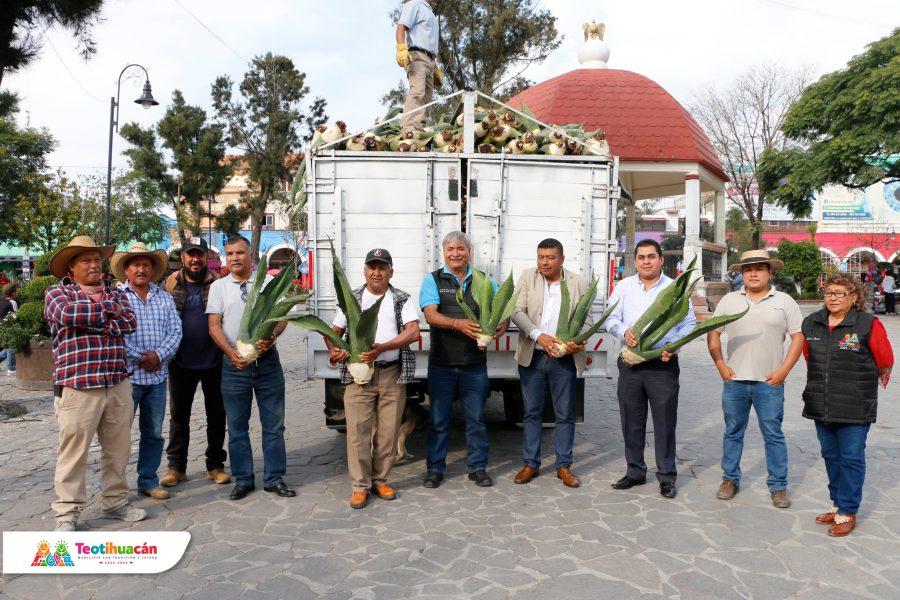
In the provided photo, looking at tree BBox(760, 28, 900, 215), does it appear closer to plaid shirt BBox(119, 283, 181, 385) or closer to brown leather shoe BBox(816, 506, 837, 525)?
brown leather shoe BBox(816, 506, 837, 525)

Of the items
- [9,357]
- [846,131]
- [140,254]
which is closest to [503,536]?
[140,254]

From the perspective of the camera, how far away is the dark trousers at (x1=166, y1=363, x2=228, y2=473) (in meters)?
4.96

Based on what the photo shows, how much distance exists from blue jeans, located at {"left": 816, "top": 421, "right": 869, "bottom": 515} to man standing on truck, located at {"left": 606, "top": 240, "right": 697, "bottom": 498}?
1.00 meters

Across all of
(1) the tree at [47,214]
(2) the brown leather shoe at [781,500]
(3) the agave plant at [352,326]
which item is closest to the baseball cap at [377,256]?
(3) the agave plant at [352,326]

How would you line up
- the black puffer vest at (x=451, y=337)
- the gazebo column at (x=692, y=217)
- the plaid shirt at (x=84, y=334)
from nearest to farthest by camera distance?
the plaid shirt at (x=84, y=334)
the black puffer vest at (x=451, y=337)
the gazebo column at (x=692, y=217)

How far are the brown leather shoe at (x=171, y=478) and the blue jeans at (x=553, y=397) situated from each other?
265 centimetres

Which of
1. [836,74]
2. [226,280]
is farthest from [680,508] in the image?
[836,74]

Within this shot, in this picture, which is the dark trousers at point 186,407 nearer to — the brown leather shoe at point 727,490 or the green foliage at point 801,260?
the brown leather shoe at point 727,490

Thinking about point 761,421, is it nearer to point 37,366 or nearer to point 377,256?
point 377,256

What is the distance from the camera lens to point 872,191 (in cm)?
5097

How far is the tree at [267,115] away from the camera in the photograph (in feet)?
123

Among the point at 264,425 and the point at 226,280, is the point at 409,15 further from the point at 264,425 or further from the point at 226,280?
the point at 264,425

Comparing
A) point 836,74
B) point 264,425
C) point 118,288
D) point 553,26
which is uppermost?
point 553,26

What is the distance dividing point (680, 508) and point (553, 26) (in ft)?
65.4
